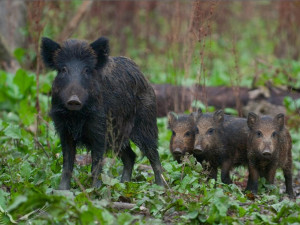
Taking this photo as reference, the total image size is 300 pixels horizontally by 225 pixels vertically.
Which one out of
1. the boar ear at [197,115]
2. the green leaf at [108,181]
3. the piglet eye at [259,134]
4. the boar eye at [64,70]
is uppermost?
the boar eye at [64,70]

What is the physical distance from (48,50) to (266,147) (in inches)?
115

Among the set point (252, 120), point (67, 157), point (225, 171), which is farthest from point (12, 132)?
point (252, 120)

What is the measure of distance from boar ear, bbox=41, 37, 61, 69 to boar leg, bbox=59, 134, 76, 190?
77 centimetres

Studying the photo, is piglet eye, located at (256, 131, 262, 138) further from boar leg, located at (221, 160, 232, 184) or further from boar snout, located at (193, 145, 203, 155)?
boar snout, located at (193, 145, 203, 155)

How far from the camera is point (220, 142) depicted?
7.58 meters

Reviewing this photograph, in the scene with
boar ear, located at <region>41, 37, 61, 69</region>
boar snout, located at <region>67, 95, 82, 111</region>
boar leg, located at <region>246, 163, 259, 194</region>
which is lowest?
boar leg, located at <region>246, 163, 259, 194</region>

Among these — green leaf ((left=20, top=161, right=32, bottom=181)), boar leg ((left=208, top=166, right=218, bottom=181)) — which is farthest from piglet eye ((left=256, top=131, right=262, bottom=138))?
green leaf ((left=20, top=161, right=32, bottom=181))

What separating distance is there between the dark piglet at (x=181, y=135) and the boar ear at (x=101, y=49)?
1.93 m

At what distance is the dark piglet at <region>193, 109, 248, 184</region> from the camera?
7.50m

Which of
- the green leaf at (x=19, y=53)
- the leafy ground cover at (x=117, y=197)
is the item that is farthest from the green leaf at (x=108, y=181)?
the green leaf at (x=19, y=53)

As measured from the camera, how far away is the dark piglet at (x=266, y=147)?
23.9 ft

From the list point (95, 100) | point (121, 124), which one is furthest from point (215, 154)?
point (95, 100)

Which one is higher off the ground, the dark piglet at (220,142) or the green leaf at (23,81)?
the green leaf at (23,81)

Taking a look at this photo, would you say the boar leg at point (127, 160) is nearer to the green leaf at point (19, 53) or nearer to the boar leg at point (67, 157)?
the boar leg at point (67, 157)
